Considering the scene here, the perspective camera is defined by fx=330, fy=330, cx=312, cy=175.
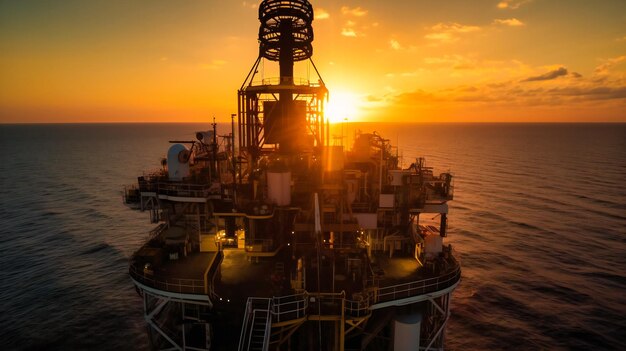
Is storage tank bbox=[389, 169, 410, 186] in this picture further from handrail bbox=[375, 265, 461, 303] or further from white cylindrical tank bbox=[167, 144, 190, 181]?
white cylindrical tank bbox=[167, 144, 190, 181]

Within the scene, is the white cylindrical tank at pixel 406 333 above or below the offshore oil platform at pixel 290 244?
below

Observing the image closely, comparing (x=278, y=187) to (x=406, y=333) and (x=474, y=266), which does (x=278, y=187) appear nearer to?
(x=406, y=333)

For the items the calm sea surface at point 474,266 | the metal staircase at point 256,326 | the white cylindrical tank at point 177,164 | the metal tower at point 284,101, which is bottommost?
the calm sea surface at point 474,266

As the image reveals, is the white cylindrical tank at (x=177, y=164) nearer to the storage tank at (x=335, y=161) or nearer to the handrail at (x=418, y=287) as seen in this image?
the storage tank at (x=335, y=161)

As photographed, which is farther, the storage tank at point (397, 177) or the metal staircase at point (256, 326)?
the storage tank at point (397, 177)

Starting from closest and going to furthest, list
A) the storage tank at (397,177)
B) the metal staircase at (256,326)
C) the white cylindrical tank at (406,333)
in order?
the metal staircase at (256,326) → the white cylindrical tank at (406,333) → the storage tank at (397,177)

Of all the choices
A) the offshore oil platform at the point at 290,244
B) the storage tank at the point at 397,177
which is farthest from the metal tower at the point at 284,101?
the storage tank at the point at 397,177

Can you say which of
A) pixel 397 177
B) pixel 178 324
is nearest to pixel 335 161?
pixel 397 177

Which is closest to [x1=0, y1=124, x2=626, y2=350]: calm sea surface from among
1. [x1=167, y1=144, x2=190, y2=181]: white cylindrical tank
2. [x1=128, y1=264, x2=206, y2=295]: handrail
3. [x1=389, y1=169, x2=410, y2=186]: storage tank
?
[x1=128, y1=264, x2=206, y2=295]: handrail
